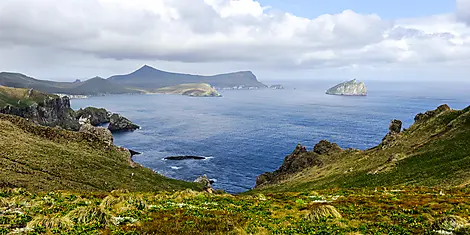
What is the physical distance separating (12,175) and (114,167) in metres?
37.4

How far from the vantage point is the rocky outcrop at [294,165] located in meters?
110

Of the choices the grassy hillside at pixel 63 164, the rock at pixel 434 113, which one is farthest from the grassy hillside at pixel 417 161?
the grassy hillside at pixel 63 164

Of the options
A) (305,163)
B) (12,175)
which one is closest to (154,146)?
(305,163)

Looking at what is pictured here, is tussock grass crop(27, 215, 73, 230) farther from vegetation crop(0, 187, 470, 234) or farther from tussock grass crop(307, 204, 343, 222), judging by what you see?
tussock grass crop(307, 204, 343, 222)

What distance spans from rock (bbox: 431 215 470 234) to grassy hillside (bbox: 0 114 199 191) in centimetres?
6487

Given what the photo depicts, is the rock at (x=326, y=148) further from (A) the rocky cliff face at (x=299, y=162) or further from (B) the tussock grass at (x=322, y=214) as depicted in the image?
(B) the tussock grass at (x=322, y=214)

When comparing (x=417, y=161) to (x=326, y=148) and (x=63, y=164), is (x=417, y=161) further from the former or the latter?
(x=63, y=164)

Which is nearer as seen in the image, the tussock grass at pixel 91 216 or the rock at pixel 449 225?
the rock at pixel 449 225

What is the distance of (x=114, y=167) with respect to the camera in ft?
328

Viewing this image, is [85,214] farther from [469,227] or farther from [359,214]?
[469,227]

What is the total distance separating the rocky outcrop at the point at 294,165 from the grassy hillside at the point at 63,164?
27124 millimetres

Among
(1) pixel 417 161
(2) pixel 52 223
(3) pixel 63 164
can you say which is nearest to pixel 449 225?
(2) pixel 52 223

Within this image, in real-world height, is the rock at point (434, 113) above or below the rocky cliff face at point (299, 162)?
above

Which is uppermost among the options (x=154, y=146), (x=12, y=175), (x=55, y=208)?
(x=55, y=208)
